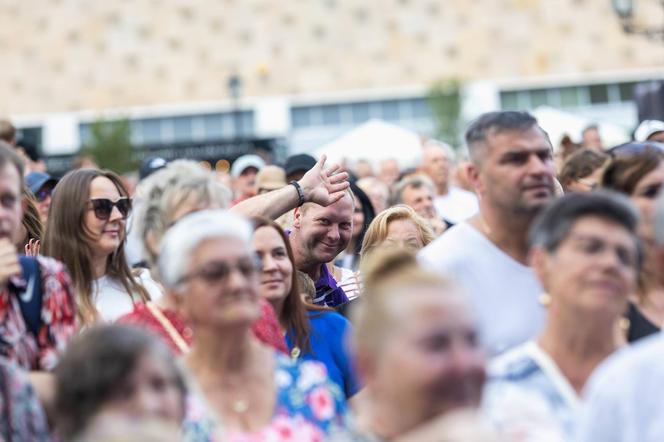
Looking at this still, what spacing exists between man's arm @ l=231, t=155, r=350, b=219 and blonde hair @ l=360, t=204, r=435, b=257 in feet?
4.11

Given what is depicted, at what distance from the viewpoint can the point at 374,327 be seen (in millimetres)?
4145

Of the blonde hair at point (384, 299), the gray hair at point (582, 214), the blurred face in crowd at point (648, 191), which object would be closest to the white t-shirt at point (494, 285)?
the blurred face in crowd at point (648, 191)

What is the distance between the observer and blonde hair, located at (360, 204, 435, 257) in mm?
8641

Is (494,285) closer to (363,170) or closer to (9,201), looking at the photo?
(9,201)

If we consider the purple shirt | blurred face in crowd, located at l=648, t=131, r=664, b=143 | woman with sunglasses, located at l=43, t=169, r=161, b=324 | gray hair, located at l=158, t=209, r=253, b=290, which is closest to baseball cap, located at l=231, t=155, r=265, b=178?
blurred face in crowd, located at l=648, t=131, r=664, b=143

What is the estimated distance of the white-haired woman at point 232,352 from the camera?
15.8 feet

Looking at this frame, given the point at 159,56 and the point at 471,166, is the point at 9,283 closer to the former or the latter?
the point at 471,166

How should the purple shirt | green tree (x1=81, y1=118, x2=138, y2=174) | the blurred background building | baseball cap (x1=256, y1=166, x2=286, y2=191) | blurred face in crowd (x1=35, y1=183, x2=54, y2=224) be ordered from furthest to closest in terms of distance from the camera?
1. the blurred background building
2. green tree (x1=81, y1=118, x2=138, y2=174)
3. baseball cap (x1=256, y1=166, x2=286, y2=191)
4. blurred face in crowd (x1=35, y1=183, x2=54, y2=224)
5. the purple shirt

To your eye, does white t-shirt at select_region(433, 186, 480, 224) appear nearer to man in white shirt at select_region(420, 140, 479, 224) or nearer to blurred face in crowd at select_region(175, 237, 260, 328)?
man in white shirt at select_region(420, 140, 479, 224)

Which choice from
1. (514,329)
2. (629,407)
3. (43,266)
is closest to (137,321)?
(43,266)

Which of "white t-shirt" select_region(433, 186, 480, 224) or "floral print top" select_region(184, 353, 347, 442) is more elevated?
"floral print top" select_region(184, 353, 347, 442)

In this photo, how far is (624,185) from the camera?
591 cm

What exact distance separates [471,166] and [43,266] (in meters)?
1.90

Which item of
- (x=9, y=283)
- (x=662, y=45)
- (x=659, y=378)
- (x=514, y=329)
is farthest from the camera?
(x=662, y=45)
